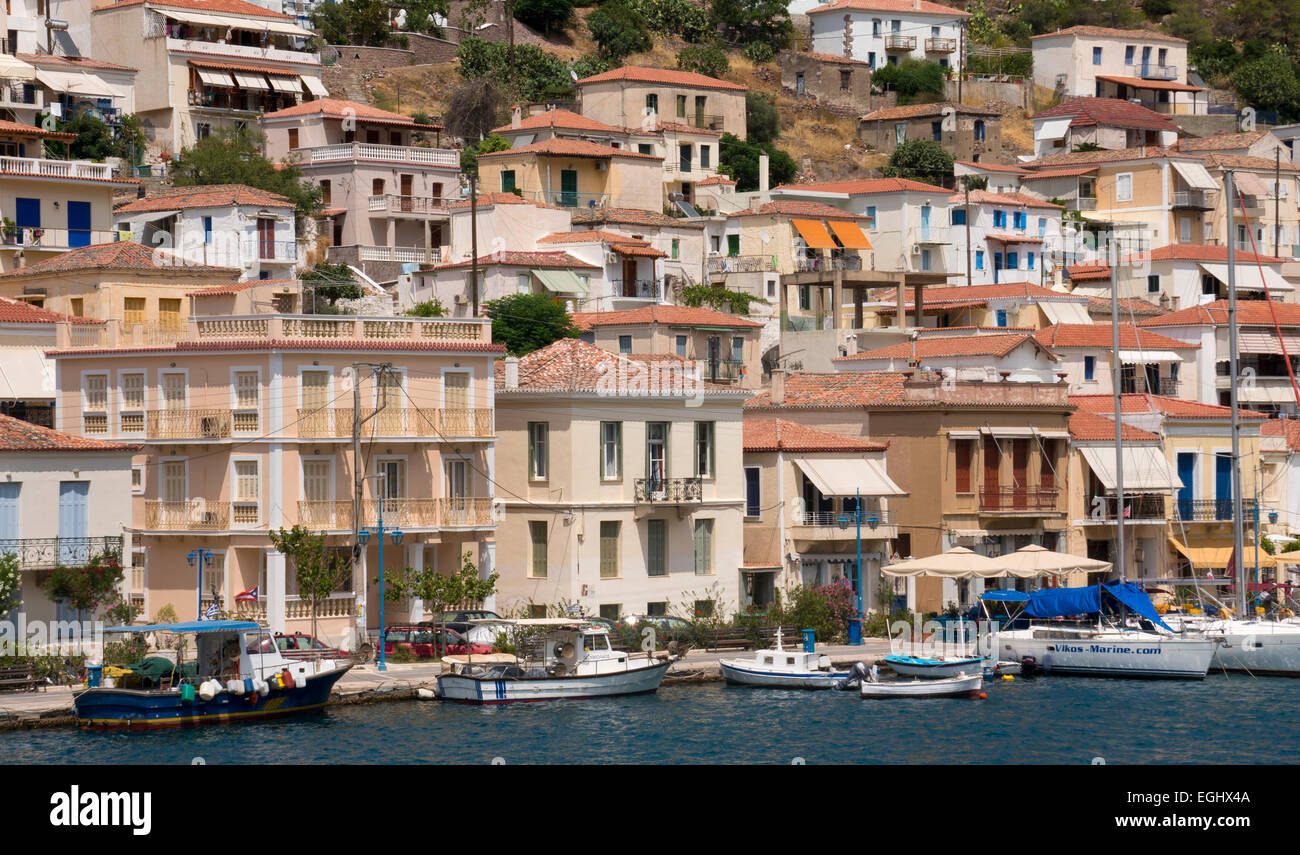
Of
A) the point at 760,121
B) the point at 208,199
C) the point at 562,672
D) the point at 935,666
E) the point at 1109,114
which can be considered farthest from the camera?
the point at 1109,114

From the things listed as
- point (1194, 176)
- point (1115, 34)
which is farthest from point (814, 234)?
point (1115, 34)

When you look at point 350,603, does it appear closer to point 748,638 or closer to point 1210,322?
point 748,638

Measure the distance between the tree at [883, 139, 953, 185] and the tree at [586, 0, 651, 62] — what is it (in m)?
18.1

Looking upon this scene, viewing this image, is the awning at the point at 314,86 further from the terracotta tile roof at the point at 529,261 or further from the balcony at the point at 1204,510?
the balcony at the point at 1204,510

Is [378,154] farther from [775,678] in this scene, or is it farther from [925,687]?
[925,687]

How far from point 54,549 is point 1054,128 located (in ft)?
291

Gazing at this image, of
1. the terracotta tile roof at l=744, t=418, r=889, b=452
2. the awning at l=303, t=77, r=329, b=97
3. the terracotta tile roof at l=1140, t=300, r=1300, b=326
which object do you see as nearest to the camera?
the terracotta tile roof at l=744, t=418, r=889, b=452

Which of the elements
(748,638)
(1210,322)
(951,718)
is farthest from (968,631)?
(1210,322)

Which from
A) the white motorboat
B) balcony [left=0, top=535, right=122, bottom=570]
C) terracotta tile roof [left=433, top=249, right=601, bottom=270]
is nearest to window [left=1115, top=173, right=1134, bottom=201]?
terracotta tile roof [left=433, top=249, right=601, bottom=270]

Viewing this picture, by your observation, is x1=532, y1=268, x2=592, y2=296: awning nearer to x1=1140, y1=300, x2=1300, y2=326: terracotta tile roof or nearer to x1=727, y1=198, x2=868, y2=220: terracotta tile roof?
x1=727, y1=198, x2=868, y2=220: terracotta tile roof

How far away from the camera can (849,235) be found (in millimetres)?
94188

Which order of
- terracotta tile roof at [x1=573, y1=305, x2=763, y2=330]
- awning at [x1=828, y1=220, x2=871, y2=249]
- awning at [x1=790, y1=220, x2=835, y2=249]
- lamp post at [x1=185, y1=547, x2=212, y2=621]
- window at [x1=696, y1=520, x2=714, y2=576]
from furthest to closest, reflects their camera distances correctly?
1. awning at [x1=828, y1=220, x2=871, y2=249]
2. awning at [x1=790, y1=220, x2=835, y2=249]
3. terracotta tile roof at [x1=573, y1=305, x2=763, y2=330]
4. window at [x1=696, y1=520, x2=714, y2=576]
5. lamp post at [x1=185, y1=547, x2=212, y2=621]

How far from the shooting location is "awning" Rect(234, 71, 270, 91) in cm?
9806

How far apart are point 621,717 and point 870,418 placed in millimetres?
22840
